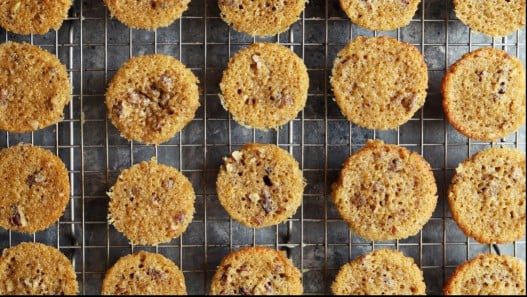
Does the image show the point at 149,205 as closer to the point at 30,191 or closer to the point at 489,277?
the point at 30,191

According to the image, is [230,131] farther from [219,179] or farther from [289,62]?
[289,62]

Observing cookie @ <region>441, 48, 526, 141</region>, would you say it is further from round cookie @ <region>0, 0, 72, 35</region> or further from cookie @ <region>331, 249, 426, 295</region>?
round cookie @ <region>0, 0, 72, 35</region>

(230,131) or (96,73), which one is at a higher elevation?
(96,73)

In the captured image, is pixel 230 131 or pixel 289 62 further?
pixel 230 131

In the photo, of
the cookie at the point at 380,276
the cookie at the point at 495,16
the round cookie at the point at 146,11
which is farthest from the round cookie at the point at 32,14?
the cookie at the point at 495,16

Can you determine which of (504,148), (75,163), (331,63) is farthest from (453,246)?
(75,163)

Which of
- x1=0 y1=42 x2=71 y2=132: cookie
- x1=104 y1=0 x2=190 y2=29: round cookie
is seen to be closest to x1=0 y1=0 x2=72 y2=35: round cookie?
x1=0 y1=42 x2=71 y2=132: cookie
